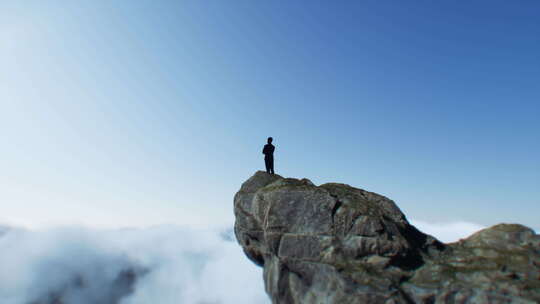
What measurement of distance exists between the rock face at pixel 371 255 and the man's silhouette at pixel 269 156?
5.84 m

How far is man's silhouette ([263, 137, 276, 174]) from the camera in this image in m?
26.2

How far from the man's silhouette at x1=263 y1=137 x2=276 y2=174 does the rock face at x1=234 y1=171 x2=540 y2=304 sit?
5.84 metres

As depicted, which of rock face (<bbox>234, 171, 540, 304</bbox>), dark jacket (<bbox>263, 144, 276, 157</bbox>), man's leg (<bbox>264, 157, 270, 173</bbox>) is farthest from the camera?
man's leg (<bbox>264, 157, 270, 173</bbox>)

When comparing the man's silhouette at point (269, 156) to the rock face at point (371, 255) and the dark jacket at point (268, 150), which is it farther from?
the rock face at point (371, 255)

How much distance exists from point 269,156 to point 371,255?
13284 mm

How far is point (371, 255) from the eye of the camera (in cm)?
1545

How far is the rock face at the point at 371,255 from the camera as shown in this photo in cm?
1344

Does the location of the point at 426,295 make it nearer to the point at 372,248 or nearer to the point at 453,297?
the point at 453,297

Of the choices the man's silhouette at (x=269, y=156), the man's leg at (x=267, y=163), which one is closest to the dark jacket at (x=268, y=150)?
the man's silhouette at (x=269, y=156)

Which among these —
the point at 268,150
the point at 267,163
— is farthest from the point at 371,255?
the point at 268,150

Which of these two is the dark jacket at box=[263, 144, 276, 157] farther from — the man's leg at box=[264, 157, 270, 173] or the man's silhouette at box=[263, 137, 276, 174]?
the man's leg at box=[264, 157, 270, 173]

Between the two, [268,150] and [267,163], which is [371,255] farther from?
[268,150]

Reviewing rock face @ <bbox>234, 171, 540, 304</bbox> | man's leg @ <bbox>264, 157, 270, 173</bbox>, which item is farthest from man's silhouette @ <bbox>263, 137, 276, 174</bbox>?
rock face @ <bbox>234, 171, 540, 304</bbox>

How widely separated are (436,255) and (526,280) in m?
3.89
